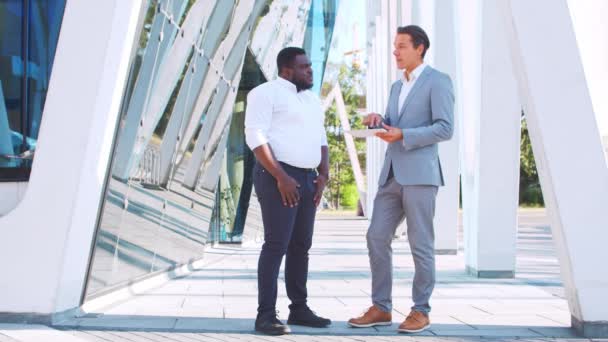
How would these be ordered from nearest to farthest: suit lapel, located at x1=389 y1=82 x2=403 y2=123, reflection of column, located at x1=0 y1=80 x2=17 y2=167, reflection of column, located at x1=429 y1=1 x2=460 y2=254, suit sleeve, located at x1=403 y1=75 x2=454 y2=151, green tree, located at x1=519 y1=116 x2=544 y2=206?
1. suit sleeve, located at x1=403 y1=75 x2=454 y2=151
2. suit lapel, located at x1=389 y1=82 x2=403 y2=123
3. reflection of column, located at x1=0 y1=80 x2=17 y2=167
4. reflection of column, located at x1=429 y1=1 x2=460 y2=254
5. green tree, located at x1=519 y1=116 x2=544 y2=206

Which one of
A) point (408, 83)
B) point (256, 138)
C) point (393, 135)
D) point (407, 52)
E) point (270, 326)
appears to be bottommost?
point (270, 326)

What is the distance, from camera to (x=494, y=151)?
11039 millimetres

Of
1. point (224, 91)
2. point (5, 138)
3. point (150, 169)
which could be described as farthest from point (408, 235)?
point (224, 91)

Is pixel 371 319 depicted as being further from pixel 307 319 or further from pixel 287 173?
pixel 287 173

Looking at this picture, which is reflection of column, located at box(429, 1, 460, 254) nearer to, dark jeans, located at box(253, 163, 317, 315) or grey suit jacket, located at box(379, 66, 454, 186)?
grey suit jacket, located at box(379, 66, 454, 186)

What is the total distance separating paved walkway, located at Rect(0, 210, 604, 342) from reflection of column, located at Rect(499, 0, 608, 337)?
37 centimetres

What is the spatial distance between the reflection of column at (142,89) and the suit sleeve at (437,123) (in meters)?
2.45

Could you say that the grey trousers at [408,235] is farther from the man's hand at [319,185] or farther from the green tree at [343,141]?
the green tree at [343,141]

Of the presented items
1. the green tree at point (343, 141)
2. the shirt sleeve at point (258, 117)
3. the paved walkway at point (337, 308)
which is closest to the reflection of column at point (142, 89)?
the paved walkway at point (337, 308)

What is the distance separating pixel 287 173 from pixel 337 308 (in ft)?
6.12

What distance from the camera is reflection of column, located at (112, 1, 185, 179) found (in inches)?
324

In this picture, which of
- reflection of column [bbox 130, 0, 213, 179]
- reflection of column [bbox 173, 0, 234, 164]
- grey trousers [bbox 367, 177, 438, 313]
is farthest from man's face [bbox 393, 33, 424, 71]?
reflection of column [bbox 173, 0, 234, 164]

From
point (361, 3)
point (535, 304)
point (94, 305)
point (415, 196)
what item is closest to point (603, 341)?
point (415, 196)

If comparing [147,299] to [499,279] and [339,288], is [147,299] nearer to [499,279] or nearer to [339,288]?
[339,288]
